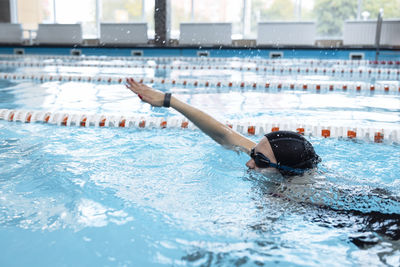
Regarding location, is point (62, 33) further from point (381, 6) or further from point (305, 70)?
point (381, 6)

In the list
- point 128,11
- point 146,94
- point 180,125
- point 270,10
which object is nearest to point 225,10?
point 270,10

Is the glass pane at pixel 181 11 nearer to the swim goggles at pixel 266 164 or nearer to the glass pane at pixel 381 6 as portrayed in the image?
the glass pane at pixel 381 6

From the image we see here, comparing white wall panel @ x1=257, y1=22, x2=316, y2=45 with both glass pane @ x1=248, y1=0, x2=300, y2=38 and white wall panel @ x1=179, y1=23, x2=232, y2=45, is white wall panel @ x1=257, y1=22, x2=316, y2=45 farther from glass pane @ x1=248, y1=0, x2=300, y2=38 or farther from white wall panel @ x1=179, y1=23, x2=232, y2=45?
glass pane @ x1=248, y1=0, x2=300, y2=38

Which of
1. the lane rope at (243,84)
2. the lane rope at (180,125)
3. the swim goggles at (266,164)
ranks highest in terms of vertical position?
the lane rope at (243,84)

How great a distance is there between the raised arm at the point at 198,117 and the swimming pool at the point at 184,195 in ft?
0.72

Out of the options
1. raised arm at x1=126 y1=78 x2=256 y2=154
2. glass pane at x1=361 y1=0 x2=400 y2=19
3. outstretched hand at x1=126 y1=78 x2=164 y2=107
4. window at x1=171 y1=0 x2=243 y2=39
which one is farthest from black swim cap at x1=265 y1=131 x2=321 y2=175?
glass pane at x1=361 y1=0 x2=400 y2=19

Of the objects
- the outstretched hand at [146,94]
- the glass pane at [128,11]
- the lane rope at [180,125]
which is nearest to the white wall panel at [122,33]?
the glass pane at [128,11]

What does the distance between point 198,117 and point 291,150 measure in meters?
0.57

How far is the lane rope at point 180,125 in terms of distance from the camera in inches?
141

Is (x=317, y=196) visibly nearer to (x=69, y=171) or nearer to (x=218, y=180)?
(x=218, y=180)

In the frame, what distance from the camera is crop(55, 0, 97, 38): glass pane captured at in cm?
1747

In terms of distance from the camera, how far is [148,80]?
7.09m

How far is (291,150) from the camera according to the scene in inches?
82.1

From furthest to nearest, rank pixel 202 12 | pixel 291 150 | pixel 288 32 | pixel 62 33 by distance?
1. pixel 202 12
2. pixel 62 33
3. pixel 288 32
4. pixel 291 150
